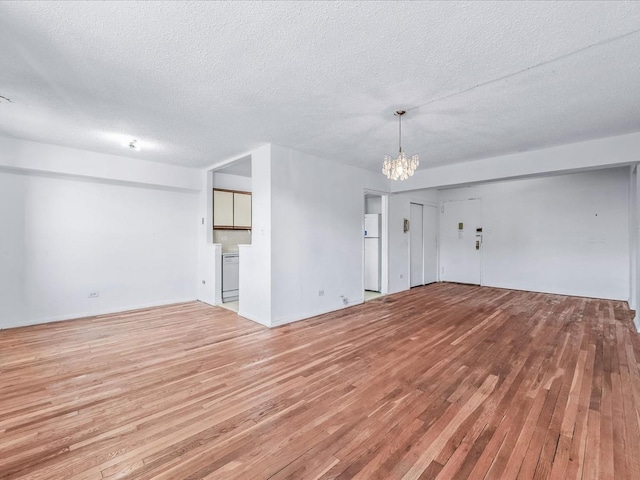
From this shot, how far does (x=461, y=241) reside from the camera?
7738mm

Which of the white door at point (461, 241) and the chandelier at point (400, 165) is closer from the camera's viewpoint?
the chandelier at point (400, 165)

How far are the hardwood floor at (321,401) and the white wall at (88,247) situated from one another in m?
0.59

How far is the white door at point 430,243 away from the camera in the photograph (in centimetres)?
761

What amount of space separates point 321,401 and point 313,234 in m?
2.75

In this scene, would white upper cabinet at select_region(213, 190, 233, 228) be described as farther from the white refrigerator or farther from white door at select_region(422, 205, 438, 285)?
white door at select_region(422, 205, 438, 285)

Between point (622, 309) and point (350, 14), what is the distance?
6.41m

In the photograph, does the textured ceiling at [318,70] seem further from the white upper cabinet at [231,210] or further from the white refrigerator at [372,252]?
the white refrigerator at [372,252]

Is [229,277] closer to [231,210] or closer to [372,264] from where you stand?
[231,210]

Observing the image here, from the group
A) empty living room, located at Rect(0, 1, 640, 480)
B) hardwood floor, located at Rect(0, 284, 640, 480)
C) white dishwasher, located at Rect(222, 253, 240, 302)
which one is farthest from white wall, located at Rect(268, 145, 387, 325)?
white dishwasher, located at Rect(222, 253, 240, 302)

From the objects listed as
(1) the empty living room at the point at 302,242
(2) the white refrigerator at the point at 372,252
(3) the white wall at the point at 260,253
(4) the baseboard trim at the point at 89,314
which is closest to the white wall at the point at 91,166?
(1) the empty living room at the point at 302,242

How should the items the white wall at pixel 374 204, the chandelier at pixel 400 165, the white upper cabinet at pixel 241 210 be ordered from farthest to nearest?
1. the white wall at pixel 374 204
2. the white upper cabinet at pixel 241 210
3. the chandelier at pixel 400 165

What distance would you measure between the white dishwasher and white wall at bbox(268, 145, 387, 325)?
1.89m

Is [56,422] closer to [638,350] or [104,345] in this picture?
[104,345]

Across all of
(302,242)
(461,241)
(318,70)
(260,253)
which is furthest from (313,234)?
(461,241)
